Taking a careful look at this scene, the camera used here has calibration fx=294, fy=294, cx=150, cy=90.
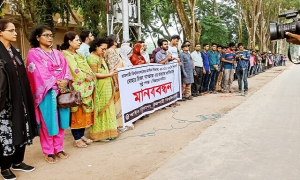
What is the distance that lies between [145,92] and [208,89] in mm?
4364

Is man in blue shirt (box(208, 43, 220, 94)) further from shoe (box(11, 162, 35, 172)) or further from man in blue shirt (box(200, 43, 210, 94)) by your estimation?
shoe (box(11, 162, 35, 172))

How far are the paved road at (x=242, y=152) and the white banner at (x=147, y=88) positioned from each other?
144cm

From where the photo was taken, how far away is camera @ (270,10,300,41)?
10.1 ft

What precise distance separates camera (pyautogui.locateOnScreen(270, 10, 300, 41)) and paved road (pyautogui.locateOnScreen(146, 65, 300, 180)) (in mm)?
1429

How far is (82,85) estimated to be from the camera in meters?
3.99

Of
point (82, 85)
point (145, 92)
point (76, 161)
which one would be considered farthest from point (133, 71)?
point (76, 161)

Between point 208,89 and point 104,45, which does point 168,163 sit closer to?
point 104,45

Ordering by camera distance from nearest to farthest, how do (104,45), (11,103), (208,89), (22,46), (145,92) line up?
1. (11,103)
2. (104,45)
3. (145,92)
4. (208,89)
5. (22,46)

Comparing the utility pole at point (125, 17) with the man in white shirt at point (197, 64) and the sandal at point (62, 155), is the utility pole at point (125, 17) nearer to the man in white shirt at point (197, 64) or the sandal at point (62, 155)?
the man in white shirt at point (197, 64)

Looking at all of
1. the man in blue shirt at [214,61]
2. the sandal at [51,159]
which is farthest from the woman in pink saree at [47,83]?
the man in blue shirt at [214,61]

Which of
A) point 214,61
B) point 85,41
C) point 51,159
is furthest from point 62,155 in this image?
point 214,61

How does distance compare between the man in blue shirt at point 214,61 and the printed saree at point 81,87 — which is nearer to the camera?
the printed saree at point 81,87

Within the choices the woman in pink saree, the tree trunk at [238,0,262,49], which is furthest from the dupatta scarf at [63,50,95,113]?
the tree trunk at [238,0,262,49]

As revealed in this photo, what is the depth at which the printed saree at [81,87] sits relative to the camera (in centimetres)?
391
